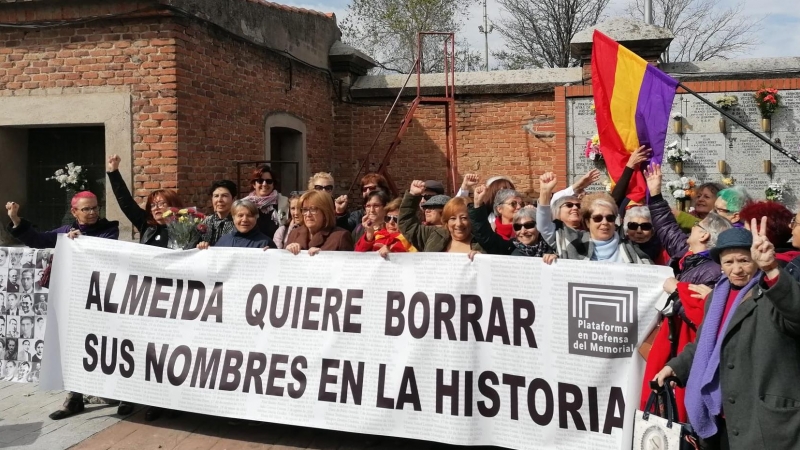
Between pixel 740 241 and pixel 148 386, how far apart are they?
3.84 m

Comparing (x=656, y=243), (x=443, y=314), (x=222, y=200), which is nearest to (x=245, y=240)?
(x=222, y=200)

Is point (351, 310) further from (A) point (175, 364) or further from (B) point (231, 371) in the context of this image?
(A) point (175, 364)

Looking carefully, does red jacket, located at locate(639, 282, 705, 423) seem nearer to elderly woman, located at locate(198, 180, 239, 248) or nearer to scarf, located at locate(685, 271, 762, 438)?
scarf, located at locate(685, 271, 762, 438)

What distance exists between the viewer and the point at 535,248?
444cm

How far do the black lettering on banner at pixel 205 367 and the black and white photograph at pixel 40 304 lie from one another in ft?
5.52

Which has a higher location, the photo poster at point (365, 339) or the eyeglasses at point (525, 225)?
the eyeglasses at point (525, 225)

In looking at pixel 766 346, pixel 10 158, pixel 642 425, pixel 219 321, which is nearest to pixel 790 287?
pixel 766 346

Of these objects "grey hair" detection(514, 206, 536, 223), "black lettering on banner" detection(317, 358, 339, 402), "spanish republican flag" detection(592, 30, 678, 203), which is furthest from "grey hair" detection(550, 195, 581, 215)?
"black lettering on banner" detection(317, 358, 339, 402)

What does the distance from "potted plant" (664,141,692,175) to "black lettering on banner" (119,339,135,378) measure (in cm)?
727

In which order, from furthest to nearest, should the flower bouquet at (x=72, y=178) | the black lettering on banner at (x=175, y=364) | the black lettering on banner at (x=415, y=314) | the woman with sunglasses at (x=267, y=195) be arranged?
the flower bouquet at (x=72, y=178) < the woman with sunglasses at (x=267, y=195) < the black lettering on banner at (x=175, y=364) < the black lettering on banner at (x=415, y=314)

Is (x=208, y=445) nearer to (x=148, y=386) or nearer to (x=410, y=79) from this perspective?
(x=148, y=386)

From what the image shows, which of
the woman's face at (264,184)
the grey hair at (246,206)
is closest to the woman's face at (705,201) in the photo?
the grey hair at (246,206)

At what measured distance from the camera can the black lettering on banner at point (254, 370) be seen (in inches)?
176

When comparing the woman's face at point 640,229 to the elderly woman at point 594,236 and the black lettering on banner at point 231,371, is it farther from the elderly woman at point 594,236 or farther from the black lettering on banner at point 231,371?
the black lettering on banner at point 231,371
